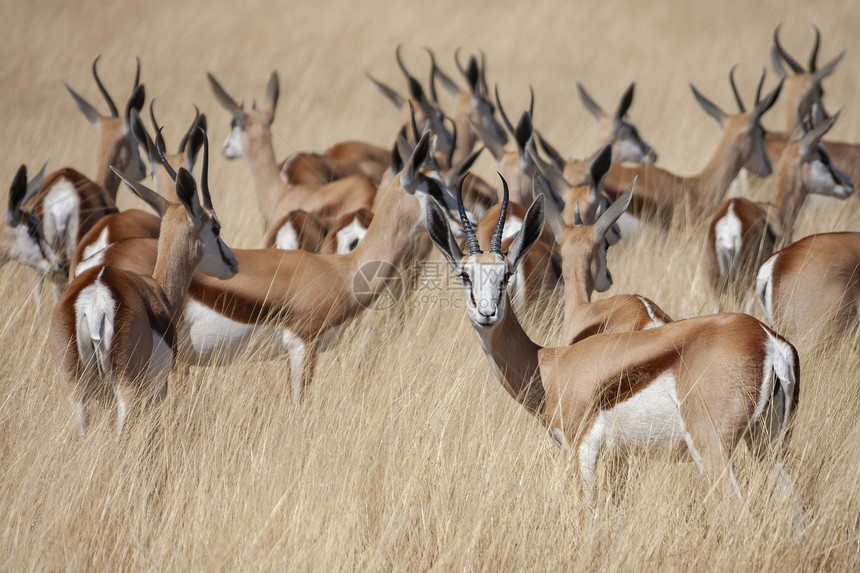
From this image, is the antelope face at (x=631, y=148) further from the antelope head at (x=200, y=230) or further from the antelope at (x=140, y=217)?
the antelope head at (x=200, y=230)

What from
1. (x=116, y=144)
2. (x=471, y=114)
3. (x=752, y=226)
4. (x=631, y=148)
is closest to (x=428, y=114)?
(x=471, y=114)

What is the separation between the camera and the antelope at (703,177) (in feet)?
21.5

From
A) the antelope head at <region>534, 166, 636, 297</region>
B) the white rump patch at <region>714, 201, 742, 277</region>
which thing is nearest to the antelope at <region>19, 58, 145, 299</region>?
the antelope head at <region>534, 166, 636, 297</region>

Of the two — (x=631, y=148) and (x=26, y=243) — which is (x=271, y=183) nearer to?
(x=26, y=243)

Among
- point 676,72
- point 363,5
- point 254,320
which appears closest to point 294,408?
point 254,320

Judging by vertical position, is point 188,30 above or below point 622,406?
above

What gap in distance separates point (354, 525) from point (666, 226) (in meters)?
4.61

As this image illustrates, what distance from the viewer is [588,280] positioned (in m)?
3.78

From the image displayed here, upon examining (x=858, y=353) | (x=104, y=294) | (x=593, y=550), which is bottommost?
(x=593, y=550)

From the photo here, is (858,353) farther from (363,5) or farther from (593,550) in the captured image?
(363,5)

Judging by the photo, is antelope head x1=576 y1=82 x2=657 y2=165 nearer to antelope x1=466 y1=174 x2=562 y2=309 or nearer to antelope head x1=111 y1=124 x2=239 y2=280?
antelope x1=466 y1=174 x2=562 y2=309

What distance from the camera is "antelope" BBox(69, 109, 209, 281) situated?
14.7ft

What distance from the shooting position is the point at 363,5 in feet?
59.1

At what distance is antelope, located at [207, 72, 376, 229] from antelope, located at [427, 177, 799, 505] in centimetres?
357
